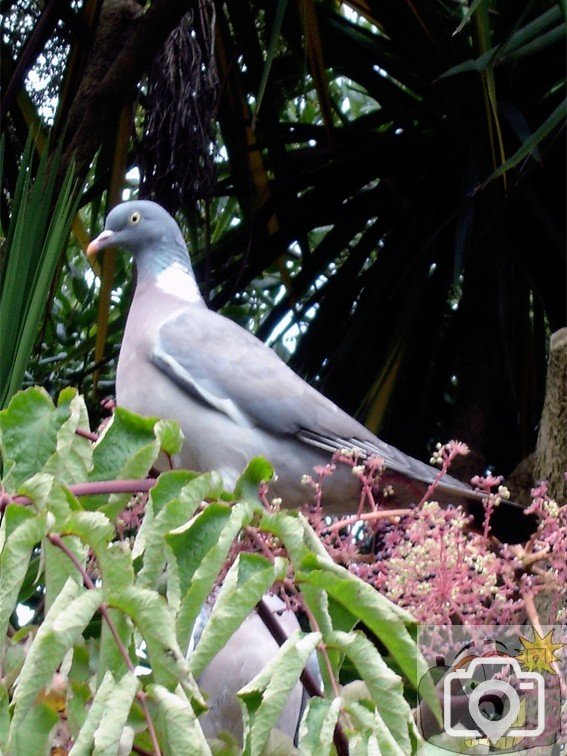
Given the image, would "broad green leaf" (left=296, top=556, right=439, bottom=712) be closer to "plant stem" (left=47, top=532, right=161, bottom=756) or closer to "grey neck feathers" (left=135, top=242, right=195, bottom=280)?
"plant stem" (left=47, top=532, right=161, bottom=756)

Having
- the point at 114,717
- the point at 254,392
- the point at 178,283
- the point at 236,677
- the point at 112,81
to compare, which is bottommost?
the point at 236,677

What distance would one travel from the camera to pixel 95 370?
2.82 meters

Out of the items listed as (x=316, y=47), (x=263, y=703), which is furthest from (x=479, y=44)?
(x=263, y=703)

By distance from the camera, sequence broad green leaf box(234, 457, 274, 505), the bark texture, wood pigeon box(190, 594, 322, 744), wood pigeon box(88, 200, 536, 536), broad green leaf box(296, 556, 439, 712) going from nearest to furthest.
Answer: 1. broad green leaf box(296, 556, 439, 712)
2. broad green leaf box(234, 457, 274, 505)
3. wood pigeon box(190, 594, 322, 744)
4. the bark texture
5. wood pigeon box(88, 200, 536, 536)

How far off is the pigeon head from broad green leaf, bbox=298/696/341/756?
1.77 m

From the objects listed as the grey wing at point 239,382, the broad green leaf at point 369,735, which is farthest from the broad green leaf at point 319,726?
the grey wing at point 239,382

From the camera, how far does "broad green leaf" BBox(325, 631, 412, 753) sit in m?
0.84

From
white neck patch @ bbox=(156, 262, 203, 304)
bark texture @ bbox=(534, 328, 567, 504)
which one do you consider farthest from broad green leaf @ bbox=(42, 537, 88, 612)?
white neck patch @ bbox=(156, 262, 203, 304)

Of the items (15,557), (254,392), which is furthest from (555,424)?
(15,557)

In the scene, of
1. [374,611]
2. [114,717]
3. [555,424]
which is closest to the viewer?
[114,717]

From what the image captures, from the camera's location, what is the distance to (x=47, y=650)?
0.77m

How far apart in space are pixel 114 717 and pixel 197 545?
16 centimetres

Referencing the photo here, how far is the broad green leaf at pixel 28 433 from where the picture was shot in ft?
3.31

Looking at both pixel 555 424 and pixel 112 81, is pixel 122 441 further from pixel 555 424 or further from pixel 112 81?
pixel 112 81
